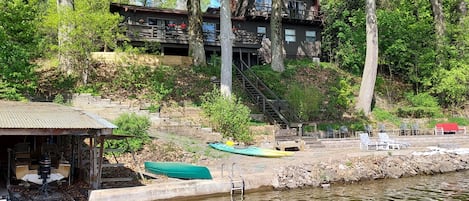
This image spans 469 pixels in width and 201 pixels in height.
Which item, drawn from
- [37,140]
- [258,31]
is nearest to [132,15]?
[258,31]

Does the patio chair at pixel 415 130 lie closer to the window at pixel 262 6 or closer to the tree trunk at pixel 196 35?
the tree trunk at pixel 196 35

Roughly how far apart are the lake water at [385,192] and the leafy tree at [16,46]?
36.4ft

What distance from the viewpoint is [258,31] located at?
37.2 metres

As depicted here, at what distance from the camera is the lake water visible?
42.1 feet

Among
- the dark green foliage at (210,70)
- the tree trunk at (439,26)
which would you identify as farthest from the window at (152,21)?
the tree trunk at (439,26)

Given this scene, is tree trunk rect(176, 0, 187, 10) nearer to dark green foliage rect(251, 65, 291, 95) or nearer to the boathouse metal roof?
dark green foliage rect(251, 65, 291, 95)

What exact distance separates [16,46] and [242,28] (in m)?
20.6

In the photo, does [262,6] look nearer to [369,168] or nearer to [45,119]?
[369,168]

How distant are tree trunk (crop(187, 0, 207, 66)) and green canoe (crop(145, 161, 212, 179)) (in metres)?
15.8

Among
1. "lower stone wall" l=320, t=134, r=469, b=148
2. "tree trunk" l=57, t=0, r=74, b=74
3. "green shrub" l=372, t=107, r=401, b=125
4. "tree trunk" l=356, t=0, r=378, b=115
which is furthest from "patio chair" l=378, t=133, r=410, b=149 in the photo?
"tree trunk" l=57, t=0, r=74, b=74

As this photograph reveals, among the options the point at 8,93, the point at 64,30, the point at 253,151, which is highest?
the point at 64,30

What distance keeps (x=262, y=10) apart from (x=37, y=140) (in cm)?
2561

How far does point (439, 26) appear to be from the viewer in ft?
109

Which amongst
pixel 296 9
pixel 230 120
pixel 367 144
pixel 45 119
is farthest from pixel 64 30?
pixel 296 9
